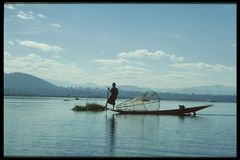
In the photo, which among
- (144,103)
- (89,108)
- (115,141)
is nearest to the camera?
(115,141)

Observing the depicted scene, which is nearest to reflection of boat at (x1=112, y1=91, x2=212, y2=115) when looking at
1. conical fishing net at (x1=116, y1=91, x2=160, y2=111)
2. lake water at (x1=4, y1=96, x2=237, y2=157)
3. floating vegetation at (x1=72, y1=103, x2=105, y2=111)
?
conical fishing net at (x1=116, y1=91, x2=160, y2=111)

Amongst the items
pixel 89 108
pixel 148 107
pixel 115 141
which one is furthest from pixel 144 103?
pixel 115 141

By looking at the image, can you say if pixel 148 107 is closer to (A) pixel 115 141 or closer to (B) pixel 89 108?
(B) pixel 89 108

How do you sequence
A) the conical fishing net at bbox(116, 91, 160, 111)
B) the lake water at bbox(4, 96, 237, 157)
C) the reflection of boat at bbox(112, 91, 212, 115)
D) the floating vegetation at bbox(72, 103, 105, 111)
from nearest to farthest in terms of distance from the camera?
the lake water at bbox(4, 96, 237, 157)
the conical fishing net at bbox(116, 91, 160, 111)
the reflection of boat at bbox(112, 91, 212, 115)
the floating vegetation at bbox(72, 103, 105, 111)

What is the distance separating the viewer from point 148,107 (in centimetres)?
3838

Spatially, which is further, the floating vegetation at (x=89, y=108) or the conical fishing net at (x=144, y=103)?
the floating vegetation at (x=89, y=108)

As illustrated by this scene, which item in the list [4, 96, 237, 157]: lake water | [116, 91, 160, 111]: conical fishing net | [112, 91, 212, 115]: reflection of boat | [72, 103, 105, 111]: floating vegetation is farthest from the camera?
→ [72, 103, 105, 111]: floating vegetation

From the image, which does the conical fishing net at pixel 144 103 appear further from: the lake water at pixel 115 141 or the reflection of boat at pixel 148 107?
the lake water at pixel 115 141

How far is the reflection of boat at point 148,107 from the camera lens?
35259mm

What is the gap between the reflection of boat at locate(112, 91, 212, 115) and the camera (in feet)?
116

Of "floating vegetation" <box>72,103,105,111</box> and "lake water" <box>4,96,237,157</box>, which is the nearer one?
"lake water" <box>4,96,237,157</box>

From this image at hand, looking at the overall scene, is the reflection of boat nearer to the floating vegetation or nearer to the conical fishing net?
the conical fishing net

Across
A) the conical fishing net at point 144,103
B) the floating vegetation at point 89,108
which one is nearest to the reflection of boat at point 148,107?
the conical fishing net at point 144,103

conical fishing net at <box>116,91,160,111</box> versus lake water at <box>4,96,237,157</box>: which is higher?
conical fishing net at <box>116,91,160,111</box>
